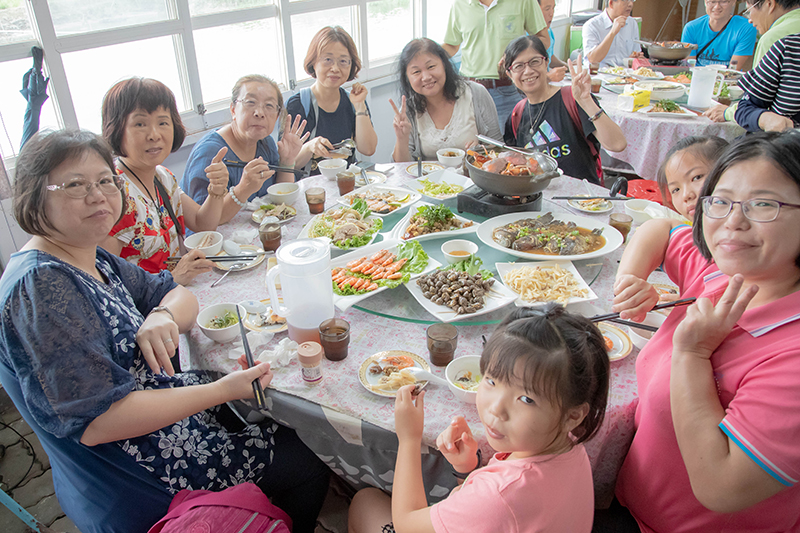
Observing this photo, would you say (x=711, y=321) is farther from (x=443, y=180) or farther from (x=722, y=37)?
(x=722, y=37)

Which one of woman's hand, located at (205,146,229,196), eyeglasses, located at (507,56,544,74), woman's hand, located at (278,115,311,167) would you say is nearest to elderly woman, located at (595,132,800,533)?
woman's hand, located at (205,146,229,196)

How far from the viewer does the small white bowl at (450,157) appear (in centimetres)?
336

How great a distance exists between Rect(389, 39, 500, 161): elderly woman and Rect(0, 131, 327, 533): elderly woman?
2.60 metres

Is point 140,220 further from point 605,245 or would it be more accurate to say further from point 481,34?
point 481,34

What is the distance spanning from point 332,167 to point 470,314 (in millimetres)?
1887

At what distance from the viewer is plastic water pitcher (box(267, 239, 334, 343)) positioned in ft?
5.49

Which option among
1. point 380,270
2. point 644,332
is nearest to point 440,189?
point 380,270

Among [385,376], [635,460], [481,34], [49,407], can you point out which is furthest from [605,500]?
[481,34]

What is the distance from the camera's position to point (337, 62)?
3.95 meters

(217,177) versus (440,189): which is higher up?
(217,177)

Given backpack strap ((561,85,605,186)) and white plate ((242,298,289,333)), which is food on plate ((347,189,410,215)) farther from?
backpack strap ((561,85,605,186))

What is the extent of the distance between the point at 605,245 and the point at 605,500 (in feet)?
3.76

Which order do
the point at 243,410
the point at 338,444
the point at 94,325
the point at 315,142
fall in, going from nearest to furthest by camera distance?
the point at 94,325 → the point at 338,444 → the point at 243,410 → the point at 315,142

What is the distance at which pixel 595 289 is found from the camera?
202 cm
